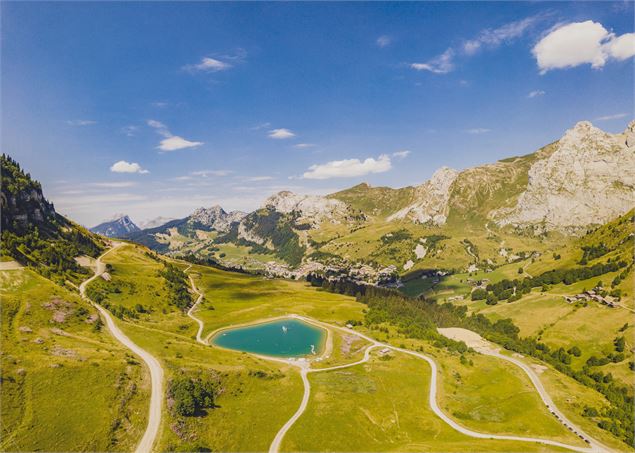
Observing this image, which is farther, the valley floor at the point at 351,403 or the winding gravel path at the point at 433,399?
the winding gravel path at the point at 433,399

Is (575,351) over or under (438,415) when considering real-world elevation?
under

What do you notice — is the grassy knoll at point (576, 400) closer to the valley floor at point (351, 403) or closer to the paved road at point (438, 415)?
the valley floor at point (351, 403)

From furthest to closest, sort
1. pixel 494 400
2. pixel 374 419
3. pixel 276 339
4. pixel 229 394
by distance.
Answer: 1. pixel 276 339
2. pixel 494 400
3. pixel 229 394
4. pixel 374 419

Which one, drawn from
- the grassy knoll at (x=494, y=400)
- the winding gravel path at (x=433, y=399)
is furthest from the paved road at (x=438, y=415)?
the grassy knoll at (x=494, y=400)

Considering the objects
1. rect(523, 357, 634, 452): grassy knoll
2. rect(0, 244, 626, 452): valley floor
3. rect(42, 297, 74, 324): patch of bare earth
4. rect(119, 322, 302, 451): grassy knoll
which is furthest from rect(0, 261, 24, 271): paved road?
rect(523, 357, 634, 452): grassy knoll

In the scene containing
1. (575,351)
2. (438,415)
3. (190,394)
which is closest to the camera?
(190,394)

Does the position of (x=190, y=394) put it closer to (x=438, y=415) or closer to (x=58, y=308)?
(x=58, y=308)

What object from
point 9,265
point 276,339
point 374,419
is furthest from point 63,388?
point 9,265
